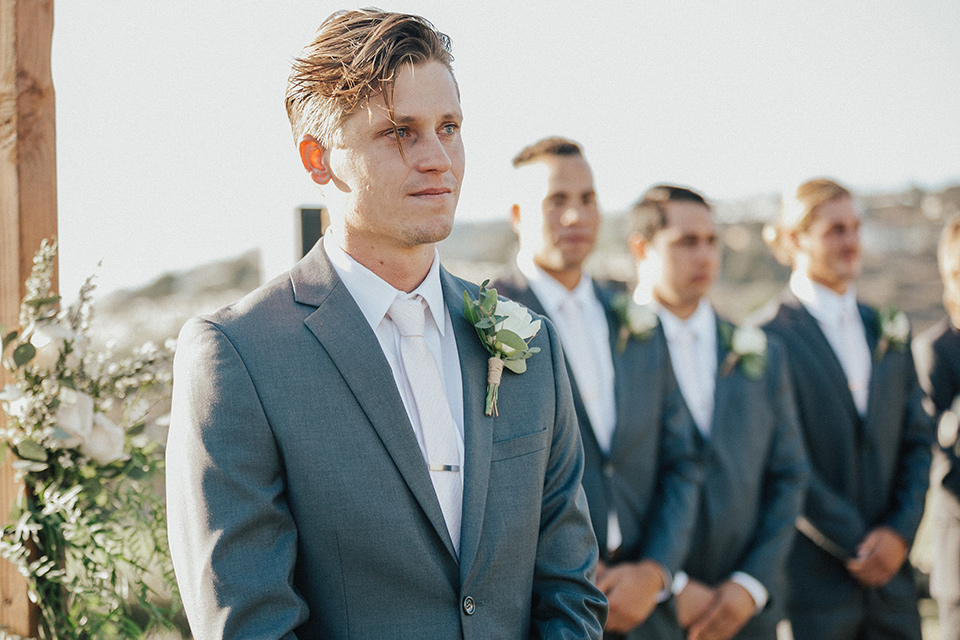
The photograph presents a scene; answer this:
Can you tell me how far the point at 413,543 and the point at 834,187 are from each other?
3.84m

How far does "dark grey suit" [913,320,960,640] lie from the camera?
4.93 m

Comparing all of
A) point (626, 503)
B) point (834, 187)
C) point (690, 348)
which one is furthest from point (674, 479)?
point (834, 187)

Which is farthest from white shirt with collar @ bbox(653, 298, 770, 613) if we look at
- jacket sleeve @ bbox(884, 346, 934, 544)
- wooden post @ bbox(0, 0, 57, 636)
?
wooden post @ bbox(0, 0, 57, 636)

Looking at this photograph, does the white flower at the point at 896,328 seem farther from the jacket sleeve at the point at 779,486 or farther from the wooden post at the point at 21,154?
the wooden post at the point at 21,154

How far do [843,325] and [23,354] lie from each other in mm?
4161

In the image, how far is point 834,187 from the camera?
491 centimetres

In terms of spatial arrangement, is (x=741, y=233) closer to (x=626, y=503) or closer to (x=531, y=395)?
(x=626, y=503)

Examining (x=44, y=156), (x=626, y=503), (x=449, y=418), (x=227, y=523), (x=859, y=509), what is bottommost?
(x=859, y=509)

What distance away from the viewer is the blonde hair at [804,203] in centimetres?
488

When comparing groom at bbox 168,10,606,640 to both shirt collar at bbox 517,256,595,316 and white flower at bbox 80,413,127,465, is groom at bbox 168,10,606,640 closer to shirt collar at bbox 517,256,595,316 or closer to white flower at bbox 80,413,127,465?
white flower at bbox 80,413,127,465

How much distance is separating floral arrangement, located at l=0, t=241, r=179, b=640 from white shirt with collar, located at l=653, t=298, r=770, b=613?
101 inches

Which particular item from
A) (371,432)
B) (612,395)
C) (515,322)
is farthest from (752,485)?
(371,432)

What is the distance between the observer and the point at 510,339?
2283 millimetres

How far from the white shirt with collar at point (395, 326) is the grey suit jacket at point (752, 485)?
2.21m
